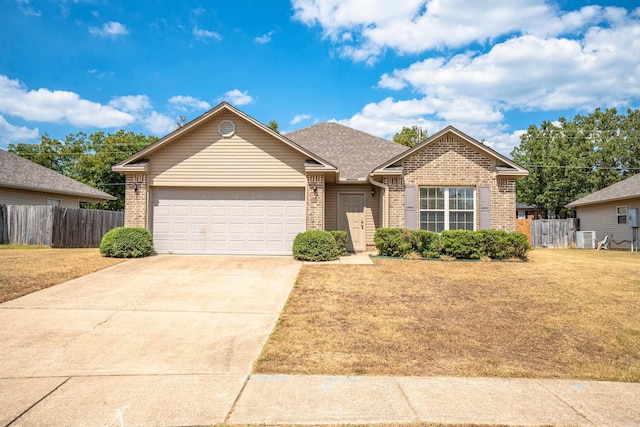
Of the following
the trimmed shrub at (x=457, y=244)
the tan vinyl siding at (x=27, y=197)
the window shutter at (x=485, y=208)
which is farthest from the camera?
the tan vinyl siding at (x=27, y=197)

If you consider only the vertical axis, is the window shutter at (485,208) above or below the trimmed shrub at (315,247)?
above

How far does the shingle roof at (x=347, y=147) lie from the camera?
1723 cm

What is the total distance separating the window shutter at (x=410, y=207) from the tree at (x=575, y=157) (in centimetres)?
2750

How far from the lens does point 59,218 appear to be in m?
17.4

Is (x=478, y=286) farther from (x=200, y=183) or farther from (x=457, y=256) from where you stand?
(x=200, y=183)

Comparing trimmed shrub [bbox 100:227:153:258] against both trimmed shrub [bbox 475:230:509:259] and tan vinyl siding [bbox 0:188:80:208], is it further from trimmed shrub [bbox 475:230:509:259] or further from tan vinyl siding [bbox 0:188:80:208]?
tan vinyl siding [bbox 0:188:80:208]

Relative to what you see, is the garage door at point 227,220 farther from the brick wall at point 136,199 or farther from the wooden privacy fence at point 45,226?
the wooden privacy fence at point 45,226

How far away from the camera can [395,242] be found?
13.4 meters

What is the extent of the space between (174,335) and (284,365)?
2.11 meters

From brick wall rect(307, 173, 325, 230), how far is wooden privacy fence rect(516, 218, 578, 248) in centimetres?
1780

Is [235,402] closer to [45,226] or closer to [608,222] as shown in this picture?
[45,226]

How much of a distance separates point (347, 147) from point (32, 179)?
17.4m

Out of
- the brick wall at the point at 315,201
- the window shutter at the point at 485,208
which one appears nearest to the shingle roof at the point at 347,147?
the brick wall at the point at 315,201

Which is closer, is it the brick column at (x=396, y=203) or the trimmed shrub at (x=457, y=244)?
the trimmed shrub at (x=457, y=244)
